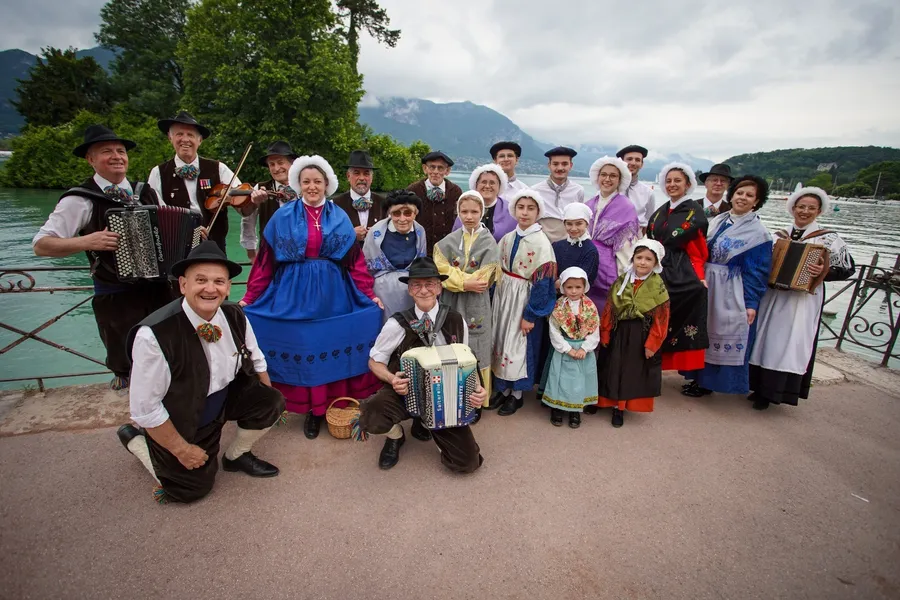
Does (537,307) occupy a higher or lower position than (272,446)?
higher

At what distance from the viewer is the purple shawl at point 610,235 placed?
3.96 metres

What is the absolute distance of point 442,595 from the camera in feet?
6.82

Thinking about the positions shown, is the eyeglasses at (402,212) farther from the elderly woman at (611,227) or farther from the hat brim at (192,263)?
the elderly woman at (611,227)

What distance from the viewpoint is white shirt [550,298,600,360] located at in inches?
142

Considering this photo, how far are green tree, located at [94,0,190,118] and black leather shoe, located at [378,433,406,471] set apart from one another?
1448 inches

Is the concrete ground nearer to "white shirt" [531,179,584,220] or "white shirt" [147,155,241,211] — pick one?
"white shirt" [147,155,241,211]

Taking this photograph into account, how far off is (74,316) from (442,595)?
11.5 metres

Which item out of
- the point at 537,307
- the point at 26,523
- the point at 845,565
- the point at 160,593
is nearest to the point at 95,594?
the point at 160,593

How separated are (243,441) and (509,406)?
7.52 ft

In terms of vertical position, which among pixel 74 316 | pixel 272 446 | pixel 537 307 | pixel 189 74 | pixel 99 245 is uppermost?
pixel 189 74

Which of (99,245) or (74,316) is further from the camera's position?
(74,316)

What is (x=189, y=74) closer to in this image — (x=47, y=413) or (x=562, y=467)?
(x=47, y=413)

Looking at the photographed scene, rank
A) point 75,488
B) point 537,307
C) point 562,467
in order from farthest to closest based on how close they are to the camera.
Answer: point 537,307
point 562,467
point 75,488

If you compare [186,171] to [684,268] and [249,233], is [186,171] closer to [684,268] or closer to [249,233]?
[249,233]
